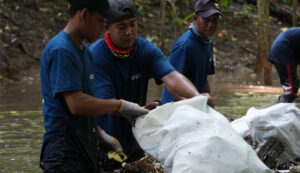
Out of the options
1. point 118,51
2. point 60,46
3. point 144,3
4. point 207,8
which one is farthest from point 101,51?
point 144,3

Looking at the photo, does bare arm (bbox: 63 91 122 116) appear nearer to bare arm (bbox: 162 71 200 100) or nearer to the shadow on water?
bare arm (bbox: 162 71 200 100)

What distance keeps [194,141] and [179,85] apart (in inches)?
35.9

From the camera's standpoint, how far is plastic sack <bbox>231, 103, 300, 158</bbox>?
4336 millimetres

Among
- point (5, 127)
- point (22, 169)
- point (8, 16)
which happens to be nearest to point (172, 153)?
point (22, 169)

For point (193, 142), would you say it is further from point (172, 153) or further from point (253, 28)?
point (253, 28)

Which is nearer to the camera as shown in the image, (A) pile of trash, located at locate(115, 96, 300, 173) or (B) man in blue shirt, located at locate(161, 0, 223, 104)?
(A) pile of trash, located at locate(115, 96, 300, 173)

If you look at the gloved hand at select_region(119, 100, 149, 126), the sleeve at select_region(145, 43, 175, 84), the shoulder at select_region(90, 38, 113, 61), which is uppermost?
the shoulder at select_region(90, 38, 113, 61)

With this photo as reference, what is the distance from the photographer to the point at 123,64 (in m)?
3.90

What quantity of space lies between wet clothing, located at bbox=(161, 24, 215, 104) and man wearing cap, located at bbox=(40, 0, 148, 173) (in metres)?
1.60

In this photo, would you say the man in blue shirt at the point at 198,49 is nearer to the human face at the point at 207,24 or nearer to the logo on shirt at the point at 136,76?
the human face at the point at 207,24

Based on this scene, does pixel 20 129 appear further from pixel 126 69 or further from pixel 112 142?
pixel 112 142

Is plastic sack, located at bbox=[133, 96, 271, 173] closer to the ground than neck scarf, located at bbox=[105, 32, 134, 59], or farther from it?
closer to the ground

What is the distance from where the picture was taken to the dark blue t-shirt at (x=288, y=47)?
7.61m

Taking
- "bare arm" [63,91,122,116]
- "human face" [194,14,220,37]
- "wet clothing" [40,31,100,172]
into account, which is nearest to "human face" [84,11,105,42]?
"wet clothing" [40,31,100,172]
